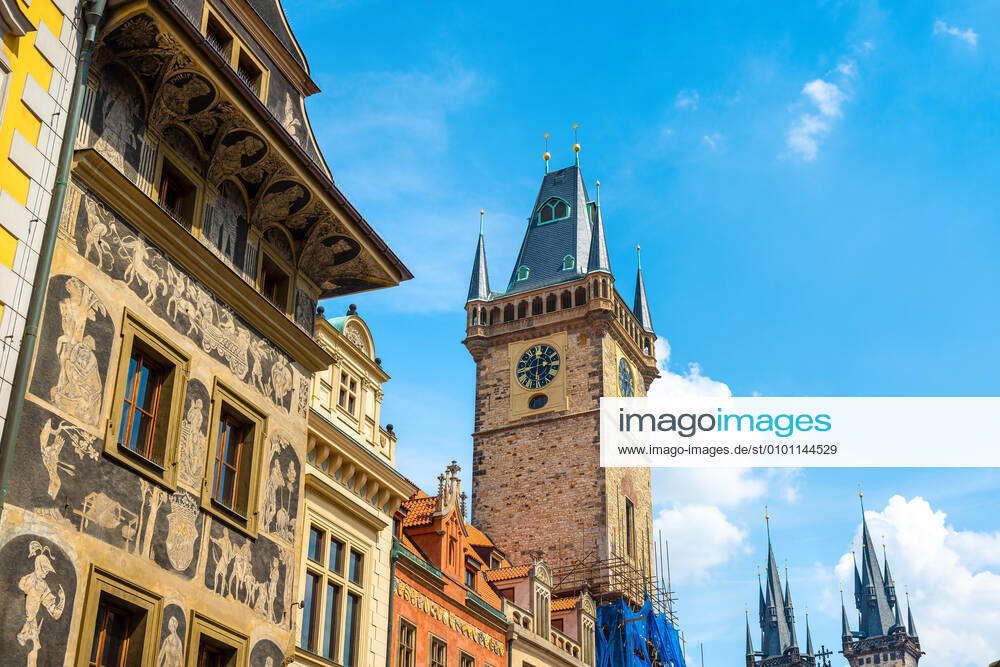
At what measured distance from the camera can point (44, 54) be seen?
1431cm

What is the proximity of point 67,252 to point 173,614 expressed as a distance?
481 cm

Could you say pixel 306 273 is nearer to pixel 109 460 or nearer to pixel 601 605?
pixel 109 460

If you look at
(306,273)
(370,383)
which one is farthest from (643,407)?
(306,273)

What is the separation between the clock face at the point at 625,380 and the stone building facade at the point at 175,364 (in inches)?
1382

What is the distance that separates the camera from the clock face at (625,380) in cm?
5459

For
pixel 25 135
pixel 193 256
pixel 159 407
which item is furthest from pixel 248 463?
pixel 25 135

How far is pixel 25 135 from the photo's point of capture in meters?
13.9

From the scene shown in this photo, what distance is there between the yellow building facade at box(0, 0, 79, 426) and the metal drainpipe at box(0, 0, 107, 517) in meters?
0.08

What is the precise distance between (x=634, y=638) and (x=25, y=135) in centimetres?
3705

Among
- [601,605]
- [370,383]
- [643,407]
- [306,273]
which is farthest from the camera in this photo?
[643,407]

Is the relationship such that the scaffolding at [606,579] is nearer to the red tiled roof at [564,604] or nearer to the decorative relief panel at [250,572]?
the red tiled roof at [564,604]

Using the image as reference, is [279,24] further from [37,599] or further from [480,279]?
[480,279]

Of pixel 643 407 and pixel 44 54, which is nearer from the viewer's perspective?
pixel 44 54

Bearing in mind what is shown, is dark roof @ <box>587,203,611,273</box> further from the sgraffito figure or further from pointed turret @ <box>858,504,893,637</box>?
pointed turret @ <box>858,504,893,637</box>
